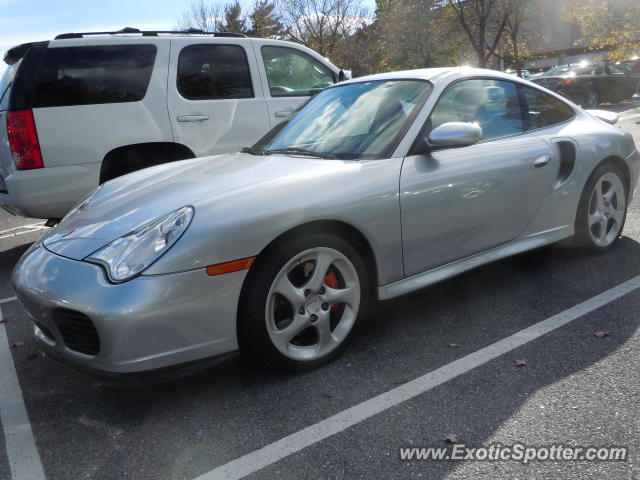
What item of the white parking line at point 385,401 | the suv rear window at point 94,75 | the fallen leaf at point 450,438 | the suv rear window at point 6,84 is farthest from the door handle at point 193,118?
the fallen leaf at point 450,438

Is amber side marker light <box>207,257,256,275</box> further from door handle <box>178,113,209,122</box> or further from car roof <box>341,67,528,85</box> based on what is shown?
door handle <box>178,113,209,122</box>

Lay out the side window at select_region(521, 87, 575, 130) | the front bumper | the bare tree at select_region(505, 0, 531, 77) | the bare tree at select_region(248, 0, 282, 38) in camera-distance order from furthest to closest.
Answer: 1. the bare tree at select_region(248, 0, 282, 38)
2. the bare tree at select_region(505, 0, 531, 77)
3. the side window at select_region(521, 87, 575, 130)
4. the front bumper

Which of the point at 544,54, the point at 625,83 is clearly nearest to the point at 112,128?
the point at 625,83

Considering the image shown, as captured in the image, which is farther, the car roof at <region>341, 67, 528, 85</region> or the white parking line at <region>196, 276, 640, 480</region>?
the car roof at <region>341, 67, 528, 85</region>

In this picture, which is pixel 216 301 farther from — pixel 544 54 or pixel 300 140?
pixel 544 54

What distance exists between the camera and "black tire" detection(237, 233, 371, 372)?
105 inches

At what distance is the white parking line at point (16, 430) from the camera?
92.0 inches

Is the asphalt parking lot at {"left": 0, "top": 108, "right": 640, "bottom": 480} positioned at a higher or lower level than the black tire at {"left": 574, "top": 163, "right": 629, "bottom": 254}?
lower

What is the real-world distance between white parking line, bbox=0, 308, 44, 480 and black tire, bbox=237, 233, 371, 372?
37.2 inches

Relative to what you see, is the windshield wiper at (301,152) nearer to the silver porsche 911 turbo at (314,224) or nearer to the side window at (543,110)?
the silver porsche 911 turbo at (314,224)

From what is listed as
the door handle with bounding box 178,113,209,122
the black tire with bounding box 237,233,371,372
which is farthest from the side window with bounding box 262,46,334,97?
the black tire with bounding box 237,233,371,372

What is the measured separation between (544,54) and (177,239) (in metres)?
55.5

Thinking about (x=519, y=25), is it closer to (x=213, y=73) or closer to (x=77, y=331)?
(x=213, y=73)

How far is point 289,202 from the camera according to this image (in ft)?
9.11
